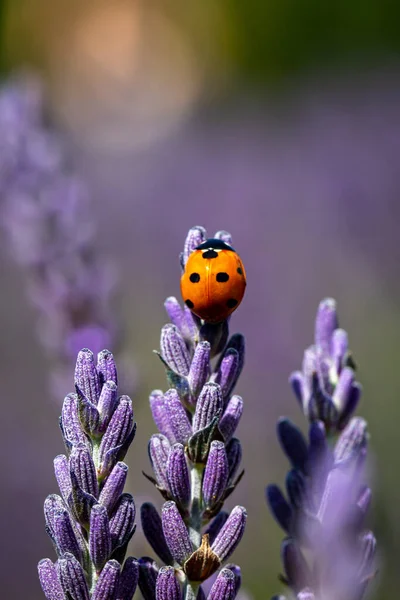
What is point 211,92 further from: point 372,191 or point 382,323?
point 382,323

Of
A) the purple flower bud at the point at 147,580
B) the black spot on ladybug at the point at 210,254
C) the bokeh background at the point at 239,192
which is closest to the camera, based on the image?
the purple flower bud at the point at 147,580

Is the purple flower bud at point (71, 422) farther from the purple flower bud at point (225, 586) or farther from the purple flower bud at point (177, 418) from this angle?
the purple flower bud at point (225, 586)

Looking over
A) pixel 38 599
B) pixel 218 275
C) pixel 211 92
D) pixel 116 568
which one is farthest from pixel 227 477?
pixel 211 92

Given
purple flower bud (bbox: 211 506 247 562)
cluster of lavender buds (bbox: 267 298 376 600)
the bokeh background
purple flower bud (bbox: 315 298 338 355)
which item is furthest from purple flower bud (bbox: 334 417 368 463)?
the bokeh background

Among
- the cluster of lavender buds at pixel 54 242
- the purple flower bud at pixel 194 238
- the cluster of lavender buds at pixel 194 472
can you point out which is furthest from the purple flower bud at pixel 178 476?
the cluster of lavender buds at pixel 54 242

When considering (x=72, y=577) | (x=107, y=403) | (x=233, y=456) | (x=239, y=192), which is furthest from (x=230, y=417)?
(x=239, y=192)
